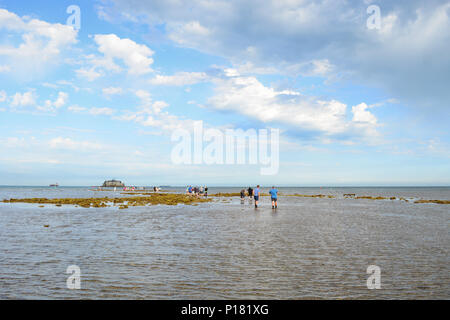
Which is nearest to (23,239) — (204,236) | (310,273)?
(204,236)

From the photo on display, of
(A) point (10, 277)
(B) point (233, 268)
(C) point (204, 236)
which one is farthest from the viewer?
(C) point (204, 236)

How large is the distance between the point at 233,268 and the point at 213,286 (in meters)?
2.32

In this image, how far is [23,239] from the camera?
63.0 feet

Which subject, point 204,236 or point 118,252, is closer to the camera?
point 118,252

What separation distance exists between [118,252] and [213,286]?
275 inches

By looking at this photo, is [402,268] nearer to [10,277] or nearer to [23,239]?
[10,277]

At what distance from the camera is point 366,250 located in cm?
1639

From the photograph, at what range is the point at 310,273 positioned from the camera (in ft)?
39.2

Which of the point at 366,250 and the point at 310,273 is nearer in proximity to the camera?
the point at 310,273
